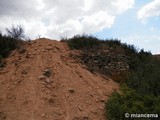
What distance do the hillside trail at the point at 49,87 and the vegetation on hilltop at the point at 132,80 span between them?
1.66 feet

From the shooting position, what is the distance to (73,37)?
54.0 ft

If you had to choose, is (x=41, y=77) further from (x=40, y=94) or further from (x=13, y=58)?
(x=13, y=58)

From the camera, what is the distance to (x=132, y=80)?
13.2 meters

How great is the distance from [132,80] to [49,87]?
318cm

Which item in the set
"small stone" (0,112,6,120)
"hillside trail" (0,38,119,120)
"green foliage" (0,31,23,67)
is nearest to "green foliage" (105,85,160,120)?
"hillside trail" (0,38,119,120)

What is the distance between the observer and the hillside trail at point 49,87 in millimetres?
11219

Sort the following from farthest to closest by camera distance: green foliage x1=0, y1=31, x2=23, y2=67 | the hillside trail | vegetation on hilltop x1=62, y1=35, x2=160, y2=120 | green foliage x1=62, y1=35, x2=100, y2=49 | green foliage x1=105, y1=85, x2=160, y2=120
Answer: green foliage x1=62, y1=35, x2=100, y2=49, green foliage x1=0, y1=31, x2=23, y2=67, the hillside trail, vegetation on hilltop x1=62, y1=35, x2=160, y2=120, green foliage x1=105, y1=85, x2=160, y2=120

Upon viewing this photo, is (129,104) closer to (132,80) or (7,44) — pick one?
(132,80)

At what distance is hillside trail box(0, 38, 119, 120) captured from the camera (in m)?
11.2

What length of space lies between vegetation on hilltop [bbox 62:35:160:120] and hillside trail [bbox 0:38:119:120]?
51 cm

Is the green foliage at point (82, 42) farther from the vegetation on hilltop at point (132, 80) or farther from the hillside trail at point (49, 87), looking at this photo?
the hillside trail at point (49, 87)

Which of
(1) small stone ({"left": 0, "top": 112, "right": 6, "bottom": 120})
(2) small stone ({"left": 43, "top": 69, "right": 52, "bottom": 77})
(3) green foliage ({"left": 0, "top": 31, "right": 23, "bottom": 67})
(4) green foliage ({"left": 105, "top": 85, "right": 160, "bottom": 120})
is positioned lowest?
(1) small stone ({"left": 0, "top": 112, "right": 6, "bottom": 120})

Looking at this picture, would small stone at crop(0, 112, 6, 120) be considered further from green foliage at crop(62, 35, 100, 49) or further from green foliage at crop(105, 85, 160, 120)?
green foliage at crop(62, 35, 100, 49)

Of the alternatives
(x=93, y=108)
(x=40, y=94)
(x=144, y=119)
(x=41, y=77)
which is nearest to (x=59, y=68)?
(x=41, y=77)
